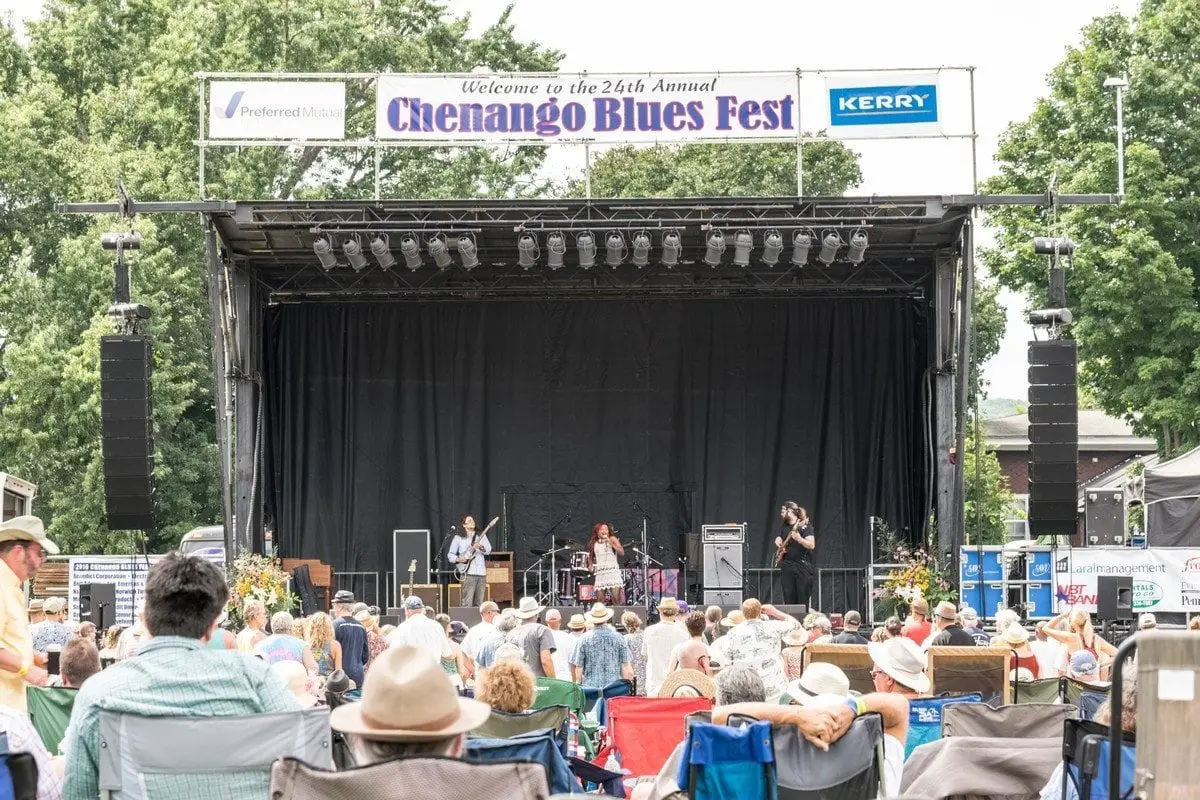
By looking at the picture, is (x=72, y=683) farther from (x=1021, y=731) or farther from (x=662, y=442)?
(x=662, y=442)

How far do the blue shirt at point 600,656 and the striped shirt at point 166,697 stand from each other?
6.82 metres

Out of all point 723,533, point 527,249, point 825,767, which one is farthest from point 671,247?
point 825,767

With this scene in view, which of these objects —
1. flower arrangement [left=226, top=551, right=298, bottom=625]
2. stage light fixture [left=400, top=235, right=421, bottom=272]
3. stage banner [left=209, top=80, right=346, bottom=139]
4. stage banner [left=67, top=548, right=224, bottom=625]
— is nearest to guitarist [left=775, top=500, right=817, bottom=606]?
stage light fixture [left=400, top=235, right=421, bottom=272]

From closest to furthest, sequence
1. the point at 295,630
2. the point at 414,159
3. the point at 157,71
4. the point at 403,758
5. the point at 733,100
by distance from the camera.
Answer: the point at 403,758 < the point at 295,630 < the point at 733,100 < the point at 157,71 < the point at 414,159

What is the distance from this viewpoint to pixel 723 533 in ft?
63.2

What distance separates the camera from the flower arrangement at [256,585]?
56.5 feet

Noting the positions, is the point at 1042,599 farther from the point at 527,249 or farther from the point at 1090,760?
the point at 1090,760

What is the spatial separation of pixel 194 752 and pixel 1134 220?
26580 millimetres

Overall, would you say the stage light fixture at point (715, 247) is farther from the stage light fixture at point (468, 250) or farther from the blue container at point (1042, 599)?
the blue container at point (1042, 599)

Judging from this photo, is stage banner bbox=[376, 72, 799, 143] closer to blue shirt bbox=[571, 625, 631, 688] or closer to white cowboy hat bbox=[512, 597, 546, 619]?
white cowboy hat bbox=[512, 597, 546, 619]

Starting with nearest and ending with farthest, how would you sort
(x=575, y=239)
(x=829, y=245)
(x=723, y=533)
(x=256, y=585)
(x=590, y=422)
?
(x=829, y=245), (x=256, y=585), (x=575, y=239), (x=723, y=533), (x=590, y=422)

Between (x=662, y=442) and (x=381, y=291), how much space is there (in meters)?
4.02

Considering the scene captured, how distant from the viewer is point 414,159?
3416cm

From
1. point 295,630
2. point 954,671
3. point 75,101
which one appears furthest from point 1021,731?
point 75,101
